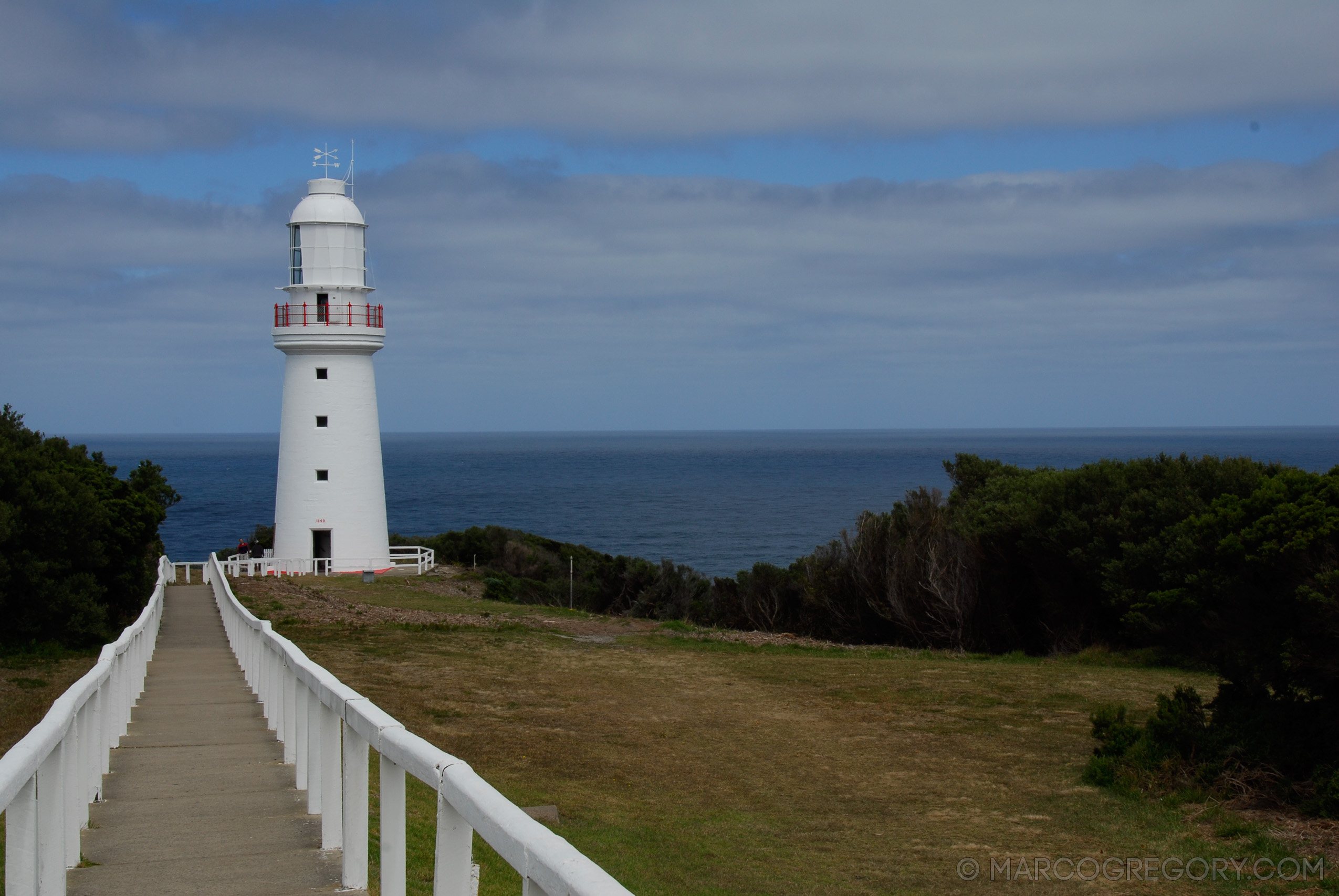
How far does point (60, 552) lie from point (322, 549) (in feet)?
45.9

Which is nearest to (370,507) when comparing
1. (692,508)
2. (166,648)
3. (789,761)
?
(166,648)

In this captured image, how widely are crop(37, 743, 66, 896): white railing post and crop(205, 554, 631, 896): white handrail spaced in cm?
111

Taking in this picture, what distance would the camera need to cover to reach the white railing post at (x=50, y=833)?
456 centimetres

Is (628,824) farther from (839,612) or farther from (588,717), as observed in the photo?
(839,612)

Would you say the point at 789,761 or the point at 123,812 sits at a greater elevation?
the point at 123,812

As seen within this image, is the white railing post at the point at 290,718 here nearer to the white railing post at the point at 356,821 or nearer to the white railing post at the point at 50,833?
the white railing post at the point at 356,821

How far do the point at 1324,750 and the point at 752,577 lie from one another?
860 inches

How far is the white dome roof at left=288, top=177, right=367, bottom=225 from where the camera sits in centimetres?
3341

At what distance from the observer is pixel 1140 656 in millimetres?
19203

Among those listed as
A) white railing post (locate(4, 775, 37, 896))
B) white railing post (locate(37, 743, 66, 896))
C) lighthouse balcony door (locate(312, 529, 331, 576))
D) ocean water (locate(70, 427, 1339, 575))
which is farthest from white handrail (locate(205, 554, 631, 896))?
ocean water (locate(70, 427, 1339, 575))

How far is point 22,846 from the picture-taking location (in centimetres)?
423

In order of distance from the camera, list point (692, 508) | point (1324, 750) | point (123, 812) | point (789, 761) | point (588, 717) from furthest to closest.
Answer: point (692, 508)
point (588, 717)
point (789, 761)
point (1324, 750)
point (123, 812)

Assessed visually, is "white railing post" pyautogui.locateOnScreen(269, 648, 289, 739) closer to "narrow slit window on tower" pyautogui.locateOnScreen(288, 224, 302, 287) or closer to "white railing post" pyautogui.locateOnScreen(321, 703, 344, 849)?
"white railing post" pyautogui.locateOnScreen(321, 703, 344, 849)

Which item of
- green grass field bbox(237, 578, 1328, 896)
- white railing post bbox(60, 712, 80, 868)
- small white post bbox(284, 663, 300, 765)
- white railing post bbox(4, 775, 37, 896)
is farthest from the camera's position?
green grass field bbox(237, 578, 1328, 896)
